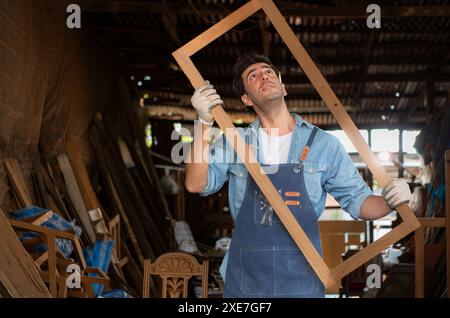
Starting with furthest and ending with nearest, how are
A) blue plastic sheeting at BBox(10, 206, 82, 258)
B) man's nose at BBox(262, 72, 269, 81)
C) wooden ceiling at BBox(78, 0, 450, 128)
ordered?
wooden ceiling at BBox(78, 0, 450, 128)
blue plastic sheeting at BBox(10, 206, 82, 258)
man's nose at BBox(262, 72, 269, 81)

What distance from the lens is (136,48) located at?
9.46m

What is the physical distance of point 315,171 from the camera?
8.35ft

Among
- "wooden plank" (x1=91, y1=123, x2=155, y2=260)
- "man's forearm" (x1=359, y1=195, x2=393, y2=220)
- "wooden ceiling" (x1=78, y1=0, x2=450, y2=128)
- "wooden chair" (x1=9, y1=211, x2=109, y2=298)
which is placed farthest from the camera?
"wooden plank" (x1=91, y1=123, x2=155, y2=260)

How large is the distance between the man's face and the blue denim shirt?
0.44ft

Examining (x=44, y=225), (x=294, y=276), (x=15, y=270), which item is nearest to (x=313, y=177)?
(x=294, y=276)

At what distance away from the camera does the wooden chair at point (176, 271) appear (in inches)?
123

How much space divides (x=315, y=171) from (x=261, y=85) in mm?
383

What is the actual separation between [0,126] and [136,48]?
4.21 meters

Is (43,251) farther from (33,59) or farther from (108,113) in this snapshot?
(108,113)

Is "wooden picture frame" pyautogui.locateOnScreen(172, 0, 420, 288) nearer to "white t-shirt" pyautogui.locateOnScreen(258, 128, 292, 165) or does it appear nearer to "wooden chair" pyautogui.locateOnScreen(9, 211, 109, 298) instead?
"white t-shirt" pyautogui.locateOnScreen(258, 128, 292, 165)

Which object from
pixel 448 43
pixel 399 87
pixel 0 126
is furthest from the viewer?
pixel 399 87

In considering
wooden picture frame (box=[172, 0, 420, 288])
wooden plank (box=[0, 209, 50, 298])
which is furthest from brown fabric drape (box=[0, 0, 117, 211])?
wooden picture frame (box=[172, 0, 420, 288])

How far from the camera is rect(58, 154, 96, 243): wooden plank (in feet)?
23.9

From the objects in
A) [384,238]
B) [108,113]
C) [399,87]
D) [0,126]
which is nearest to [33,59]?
[0,126]
